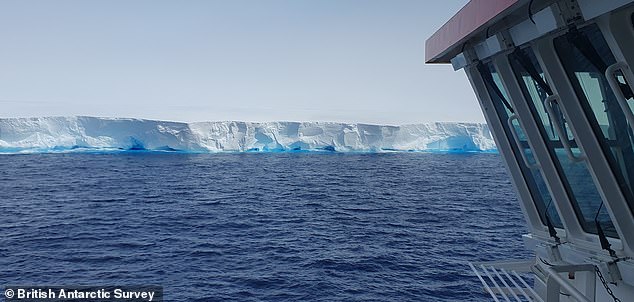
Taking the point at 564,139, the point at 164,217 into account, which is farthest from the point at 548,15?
the point at 164,217

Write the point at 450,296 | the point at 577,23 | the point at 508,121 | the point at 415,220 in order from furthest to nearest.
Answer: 1. the point at 415,220
2. the point at 450,296
3. the point at 508,121
4. the point at 577,23

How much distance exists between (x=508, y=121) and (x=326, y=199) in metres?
34.4

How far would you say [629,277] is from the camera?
4.02 m

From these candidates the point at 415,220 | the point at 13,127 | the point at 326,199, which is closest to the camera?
the point at 415,220

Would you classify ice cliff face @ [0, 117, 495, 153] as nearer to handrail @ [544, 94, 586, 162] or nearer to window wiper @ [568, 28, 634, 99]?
handrail @ [544, 94, 586, 162]

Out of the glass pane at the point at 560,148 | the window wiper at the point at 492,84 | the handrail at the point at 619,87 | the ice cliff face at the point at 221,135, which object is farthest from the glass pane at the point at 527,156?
the ice cliff face at the point at 221,135

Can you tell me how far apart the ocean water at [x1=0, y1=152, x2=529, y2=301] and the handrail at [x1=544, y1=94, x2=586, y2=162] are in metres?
11.4

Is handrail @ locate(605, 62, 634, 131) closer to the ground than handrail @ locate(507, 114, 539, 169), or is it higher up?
higher up

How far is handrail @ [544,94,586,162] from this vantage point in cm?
401

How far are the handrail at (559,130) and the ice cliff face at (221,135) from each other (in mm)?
89440

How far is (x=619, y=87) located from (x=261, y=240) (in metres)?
20.7

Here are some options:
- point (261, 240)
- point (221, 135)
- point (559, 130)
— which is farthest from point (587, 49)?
point (221, 135)

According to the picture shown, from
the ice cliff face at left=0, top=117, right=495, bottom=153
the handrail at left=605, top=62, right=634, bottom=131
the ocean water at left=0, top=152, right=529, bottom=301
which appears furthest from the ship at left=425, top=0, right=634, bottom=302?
the ice cliff face at left=0, top=117, right=495, bottom=153

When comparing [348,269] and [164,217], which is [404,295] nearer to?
[348,269]
